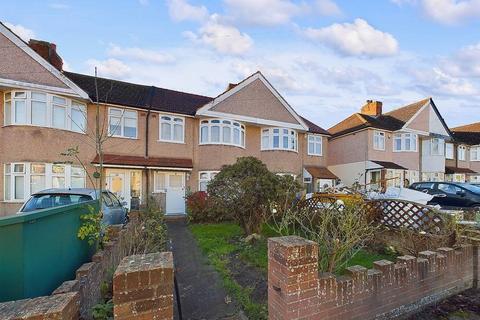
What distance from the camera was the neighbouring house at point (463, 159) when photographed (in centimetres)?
3008

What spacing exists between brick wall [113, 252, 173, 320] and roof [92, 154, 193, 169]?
13.3m

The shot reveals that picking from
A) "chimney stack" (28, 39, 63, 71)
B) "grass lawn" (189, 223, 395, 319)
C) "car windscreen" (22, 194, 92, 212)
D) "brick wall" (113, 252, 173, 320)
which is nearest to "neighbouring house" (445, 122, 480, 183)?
"grass lawn" (189, 223, 395, 319)

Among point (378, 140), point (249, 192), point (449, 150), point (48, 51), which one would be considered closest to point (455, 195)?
point (378, 140)

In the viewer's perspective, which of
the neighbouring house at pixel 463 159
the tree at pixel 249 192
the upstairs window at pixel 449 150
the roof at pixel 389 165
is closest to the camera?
the tree at pixel 249 192

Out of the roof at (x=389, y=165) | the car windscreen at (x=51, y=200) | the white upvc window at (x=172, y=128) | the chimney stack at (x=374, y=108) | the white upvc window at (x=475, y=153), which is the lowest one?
the car windscreen at (x=51, y=200)

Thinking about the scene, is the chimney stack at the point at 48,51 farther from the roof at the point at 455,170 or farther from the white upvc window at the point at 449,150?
the white upvc window at the point at 449,150

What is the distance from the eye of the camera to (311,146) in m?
22.0

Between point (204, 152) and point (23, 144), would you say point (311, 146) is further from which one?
point (23, 144)

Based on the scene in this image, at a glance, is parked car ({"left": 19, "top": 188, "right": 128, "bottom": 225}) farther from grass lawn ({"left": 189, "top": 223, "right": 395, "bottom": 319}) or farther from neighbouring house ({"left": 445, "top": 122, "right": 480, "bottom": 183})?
neighbouring house ({"left": 445, "top": 122, "right": 480, "bottom": 183})

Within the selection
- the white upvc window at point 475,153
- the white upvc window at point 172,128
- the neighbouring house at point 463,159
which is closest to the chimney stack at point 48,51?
the white upvc window at point 172,128

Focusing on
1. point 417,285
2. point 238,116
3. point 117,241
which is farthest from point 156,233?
point 238,116

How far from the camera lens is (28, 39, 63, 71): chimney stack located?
590 inches

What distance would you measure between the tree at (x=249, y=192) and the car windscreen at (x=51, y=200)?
12.4ft

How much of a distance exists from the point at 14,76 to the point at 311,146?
18299 millimetres
